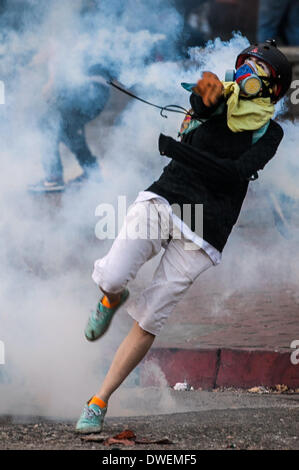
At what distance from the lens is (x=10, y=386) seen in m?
3.79

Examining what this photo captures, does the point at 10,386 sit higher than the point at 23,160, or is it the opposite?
the point at 23,160

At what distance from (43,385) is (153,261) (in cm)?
148

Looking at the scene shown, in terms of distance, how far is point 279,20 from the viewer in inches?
290

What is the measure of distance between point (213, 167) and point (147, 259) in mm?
428

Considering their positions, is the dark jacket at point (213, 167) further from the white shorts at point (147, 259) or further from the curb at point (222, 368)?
the curb at point (222, 368)

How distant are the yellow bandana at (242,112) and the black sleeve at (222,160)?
70 millimetres

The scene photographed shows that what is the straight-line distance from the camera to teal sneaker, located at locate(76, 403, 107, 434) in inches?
114

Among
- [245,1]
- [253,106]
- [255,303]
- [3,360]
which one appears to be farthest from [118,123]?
[245,1]

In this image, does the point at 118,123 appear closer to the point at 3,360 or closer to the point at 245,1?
the point at 3,360

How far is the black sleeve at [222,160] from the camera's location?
9.41 feet
